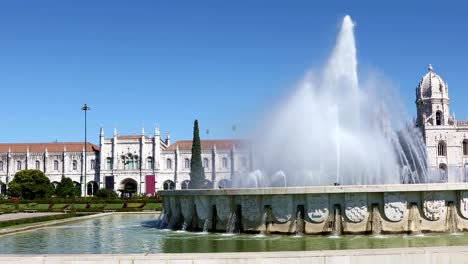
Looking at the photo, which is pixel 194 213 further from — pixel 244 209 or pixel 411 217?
pixel 411 217

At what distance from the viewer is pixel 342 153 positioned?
2069cm

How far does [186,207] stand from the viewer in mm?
15312

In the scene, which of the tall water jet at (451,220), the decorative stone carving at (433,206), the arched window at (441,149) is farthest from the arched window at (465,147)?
the decorative stone carving at (433,206)

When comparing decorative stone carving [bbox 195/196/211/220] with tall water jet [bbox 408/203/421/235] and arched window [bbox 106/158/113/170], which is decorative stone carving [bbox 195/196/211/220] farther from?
arched window [bbox 106/158/113/170]

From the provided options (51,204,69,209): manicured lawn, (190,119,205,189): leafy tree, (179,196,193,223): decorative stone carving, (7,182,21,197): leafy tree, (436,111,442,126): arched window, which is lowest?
(51,204,69,209): manicured lawn

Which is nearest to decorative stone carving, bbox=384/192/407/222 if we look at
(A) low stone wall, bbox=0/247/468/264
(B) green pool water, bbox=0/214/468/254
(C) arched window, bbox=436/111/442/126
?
(B) green pool water, bbox=0/214/468/254

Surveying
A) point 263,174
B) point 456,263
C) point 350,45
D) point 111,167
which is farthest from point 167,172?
point 456,263

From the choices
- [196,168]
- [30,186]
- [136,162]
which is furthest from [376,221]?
[136,162]

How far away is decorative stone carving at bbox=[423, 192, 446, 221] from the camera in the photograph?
1270cm

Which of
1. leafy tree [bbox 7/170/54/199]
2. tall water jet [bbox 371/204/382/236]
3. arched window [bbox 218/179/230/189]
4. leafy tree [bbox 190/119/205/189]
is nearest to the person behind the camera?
tall water jet [bbox 371/204/382/236]

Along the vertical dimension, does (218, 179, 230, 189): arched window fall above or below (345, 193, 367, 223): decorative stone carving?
below

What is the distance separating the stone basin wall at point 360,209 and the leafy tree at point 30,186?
166 ft

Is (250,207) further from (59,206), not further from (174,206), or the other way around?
(59,206)

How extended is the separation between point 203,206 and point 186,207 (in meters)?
1.00
